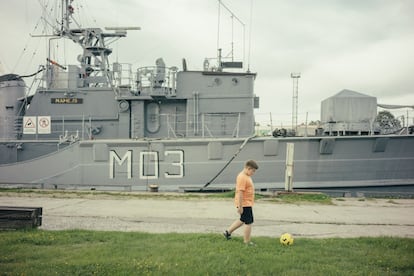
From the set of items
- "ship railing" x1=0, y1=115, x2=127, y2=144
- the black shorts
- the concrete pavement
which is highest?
"ship railing" x1=0, y1=115, x2=127, y2=144

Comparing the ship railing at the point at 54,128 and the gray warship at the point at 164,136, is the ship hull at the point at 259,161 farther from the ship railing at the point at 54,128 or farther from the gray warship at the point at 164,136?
the ship railing at the point at 54,128

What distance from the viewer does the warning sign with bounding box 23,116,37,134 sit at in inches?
658

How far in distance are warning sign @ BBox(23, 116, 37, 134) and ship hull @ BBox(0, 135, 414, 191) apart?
321 cm

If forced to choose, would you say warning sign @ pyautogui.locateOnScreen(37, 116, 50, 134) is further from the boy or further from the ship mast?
the boy

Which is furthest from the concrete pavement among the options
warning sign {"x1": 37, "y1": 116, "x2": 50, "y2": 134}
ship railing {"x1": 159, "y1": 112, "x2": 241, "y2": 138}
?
ship railing {"x1": 159, "y1": 112, "x2": 241, "y2": 138}

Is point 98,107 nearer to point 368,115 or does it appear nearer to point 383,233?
point 368,115

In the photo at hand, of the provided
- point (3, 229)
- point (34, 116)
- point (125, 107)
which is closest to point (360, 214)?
point (3, 229)

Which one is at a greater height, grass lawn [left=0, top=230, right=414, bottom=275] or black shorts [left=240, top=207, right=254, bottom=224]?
black shorts [left=240, top=207, right=254, bottom=224]

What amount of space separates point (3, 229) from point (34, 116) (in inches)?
451

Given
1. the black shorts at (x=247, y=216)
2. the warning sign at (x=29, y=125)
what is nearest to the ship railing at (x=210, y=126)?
the warning sign at (x=29, y=125)

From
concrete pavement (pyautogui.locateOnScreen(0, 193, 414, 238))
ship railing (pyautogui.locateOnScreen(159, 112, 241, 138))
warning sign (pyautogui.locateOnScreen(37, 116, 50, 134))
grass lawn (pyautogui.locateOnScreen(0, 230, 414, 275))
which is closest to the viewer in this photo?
grass lawn (pyautogui.locateOnScreen(0, 230, 414, 275))

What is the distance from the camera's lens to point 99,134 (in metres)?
17.2

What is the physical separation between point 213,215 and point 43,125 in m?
10.7

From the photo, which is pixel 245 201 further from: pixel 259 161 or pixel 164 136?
pixel 164 136
